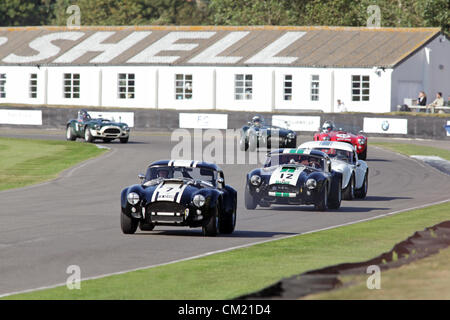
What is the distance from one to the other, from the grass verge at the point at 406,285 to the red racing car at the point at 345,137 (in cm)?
2509

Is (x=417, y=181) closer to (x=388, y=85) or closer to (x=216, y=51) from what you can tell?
(x=388, y=85)

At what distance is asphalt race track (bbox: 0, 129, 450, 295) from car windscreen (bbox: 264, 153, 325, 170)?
1.06m

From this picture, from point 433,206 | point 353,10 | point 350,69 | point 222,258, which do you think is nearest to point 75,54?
point 350,69

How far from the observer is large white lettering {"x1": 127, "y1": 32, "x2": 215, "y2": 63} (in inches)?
2736

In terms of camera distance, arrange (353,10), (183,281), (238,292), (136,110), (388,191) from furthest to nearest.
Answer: (353,10)
(136,110)
(388,191)
(183,281)
(238,292)

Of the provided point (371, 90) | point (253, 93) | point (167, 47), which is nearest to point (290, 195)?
point (371, 90)

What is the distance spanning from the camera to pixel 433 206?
935 inches

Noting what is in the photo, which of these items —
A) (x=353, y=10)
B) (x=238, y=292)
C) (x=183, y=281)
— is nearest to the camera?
(x=238, y=292)

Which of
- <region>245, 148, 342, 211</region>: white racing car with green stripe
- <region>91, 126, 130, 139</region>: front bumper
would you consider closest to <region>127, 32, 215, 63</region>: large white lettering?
<region>91, 126, 130, 139</region>: front bumper

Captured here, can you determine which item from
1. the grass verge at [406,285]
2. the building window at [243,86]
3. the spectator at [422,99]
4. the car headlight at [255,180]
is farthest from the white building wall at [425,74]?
the grass verge at [406,285]

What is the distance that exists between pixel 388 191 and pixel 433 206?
473cm

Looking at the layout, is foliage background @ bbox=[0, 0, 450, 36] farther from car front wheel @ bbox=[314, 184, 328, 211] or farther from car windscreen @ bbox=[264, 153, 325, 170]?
car front wheel @ bbox=[314, 184, 328, 211]

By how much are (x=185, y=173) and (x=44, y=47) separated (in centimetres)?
5914

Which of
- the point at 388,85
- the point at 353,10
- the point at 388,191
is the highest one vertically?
the point at 353,10
